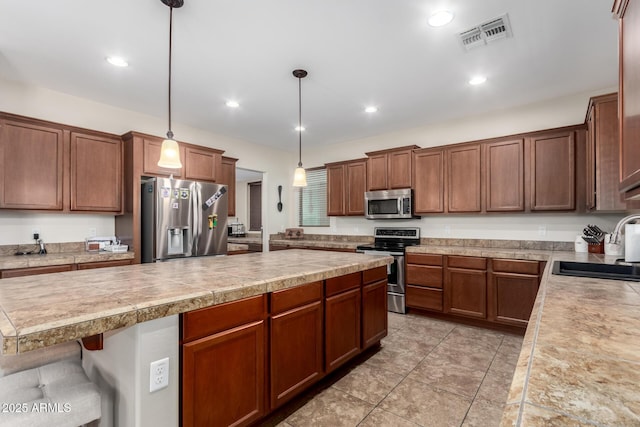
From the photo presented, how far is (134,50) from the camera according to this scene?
257 centimetres

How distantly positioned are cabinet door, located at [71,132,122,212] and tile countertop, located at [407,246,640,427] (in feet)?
13.3

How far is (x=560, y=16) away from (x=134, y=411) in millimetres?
3353

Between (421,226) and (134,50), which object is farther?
(421,226)

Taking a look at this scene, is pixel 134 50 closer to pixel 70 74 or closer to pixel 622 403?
pixel 70 74

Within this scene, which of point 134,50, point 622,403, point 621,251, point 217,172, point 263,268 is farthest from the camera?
point 217,172

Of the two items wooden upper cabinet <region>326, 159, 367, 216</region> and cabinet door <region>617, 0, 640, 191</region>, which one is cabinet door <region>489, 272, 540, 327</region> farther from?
cabinet door <region>617, 0, 640, 191</region>

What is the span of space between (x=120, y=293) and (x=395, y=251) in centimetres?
344

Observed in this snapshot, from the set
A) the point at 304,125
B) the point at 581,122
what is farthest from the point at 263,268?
the point at 581,122

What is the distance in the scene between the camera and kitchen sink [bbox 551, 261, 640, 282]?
1907 millimetres

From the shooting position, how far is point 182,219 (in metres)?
3.82

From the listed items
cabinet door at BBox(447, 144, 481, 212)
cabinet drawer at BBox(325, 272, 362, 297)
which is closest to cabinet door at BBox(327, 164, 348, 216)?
cabinet door at BBox(447, 144, 481, 212)

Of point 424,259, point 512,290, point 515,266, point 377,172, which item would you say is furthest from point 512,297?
point 377,172

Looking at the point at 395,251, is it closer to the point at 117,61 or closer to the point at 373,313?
the point at 373,313

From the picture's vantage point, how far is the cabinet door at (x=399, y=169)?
4.45m
